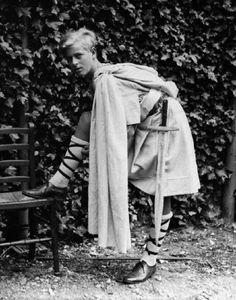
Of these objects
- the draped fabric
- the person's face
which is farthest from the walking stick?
the person's face

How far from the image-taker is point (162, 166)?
3.63m

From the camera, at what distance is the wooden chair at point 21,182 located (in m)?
3.61

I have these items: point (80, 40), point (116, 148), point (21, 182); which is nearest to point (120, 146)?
point (116, 148)

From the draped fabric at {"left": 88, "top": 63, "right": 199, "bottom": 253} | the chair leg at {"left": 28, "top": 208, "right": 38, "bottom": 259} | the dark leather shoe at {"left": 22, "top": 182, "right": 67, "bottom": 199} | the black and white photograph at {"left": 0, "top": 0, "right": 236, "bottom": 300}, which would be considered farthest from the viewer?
the chair leg at {"left": 28, "top": 208, "right": 38, "bottom": 259}

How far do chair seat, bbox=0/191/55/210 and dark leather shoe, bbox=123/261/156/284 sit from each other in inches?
30.7

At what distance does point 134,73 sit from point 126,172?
0.69m

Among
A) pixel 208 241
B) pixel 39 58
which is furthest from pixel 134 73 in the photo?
pixel 208 241

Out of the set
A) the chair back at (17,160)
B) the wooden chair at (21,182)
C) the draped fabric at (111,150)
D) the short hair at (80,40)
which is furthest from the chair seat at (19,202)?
the short hair at (80,40)

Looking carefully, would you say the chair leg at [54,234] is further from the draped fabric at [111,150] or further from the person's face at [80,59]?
the person's face at [80,59]

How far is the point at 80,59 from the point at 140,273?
1.58 metres

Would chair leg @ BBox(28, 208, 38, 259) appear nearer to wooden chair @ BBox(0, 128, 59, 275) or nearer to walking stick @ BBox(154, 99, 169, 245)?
wooden chair @ BBox(0, 128, 59, 275)

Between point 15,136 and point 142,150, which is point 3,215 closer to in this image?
point 15,136

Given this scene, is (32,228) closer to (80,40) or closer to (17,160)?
(17,160)

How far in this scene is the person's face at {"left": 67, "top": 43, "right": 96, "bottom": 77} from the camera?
3.46 metres
